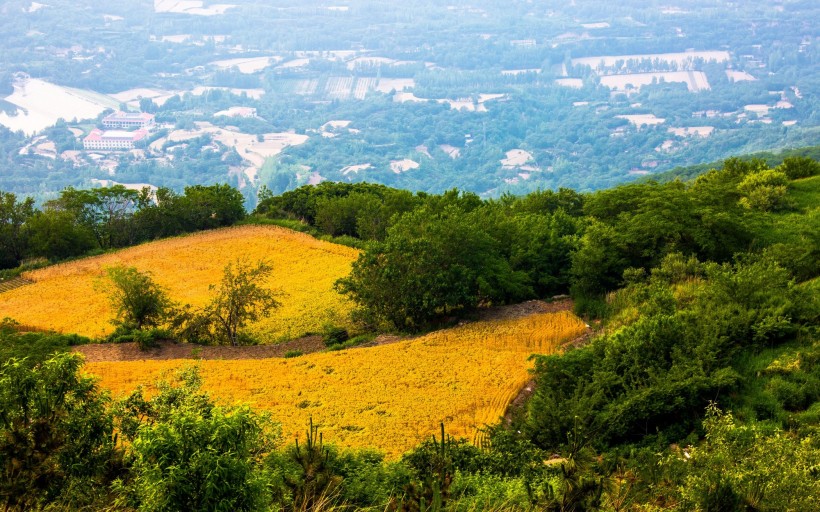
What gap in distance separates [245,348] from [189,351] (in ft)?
7.03

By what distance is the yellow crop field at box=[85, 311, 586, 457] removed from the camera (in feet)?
71.2

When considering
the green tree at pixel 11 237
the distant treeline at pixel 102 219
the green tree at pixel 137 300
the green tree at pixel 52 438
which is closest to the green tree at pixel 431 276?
the green tree at pixel 137 300

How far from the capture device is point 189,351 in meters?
31.1

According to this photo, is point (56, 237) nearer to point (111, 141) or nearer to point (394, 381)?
point (394, 381)

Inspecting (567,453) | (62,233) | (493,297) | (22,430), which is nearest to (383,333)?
(493,297)

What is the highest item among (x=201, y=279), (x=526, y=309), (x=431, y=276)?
(x=431, y=276)

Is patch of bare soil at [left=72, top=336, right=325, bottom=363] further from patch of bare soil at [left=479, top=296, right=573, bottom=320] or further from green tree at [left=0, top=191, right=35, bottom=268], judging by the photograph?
green tree at [left=0, top=191, right=35, bottom=268]

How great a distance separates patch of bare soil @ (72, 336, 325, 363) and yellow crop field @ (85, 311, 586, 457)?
1.77 meters

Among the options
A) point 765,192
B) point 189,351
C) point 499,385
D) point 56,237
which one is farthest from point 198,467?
point 56,237

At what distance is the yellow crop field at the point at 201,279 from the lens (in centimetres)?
3628

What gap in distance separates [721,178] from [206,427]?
36490 millimetres

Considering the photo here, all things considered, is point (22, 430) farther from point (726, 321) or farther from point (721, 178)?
point (721, 178)

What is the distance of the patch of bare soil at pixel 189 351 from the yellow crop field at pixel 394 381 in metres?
1.77

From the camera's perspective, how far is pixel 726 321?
840 inches
